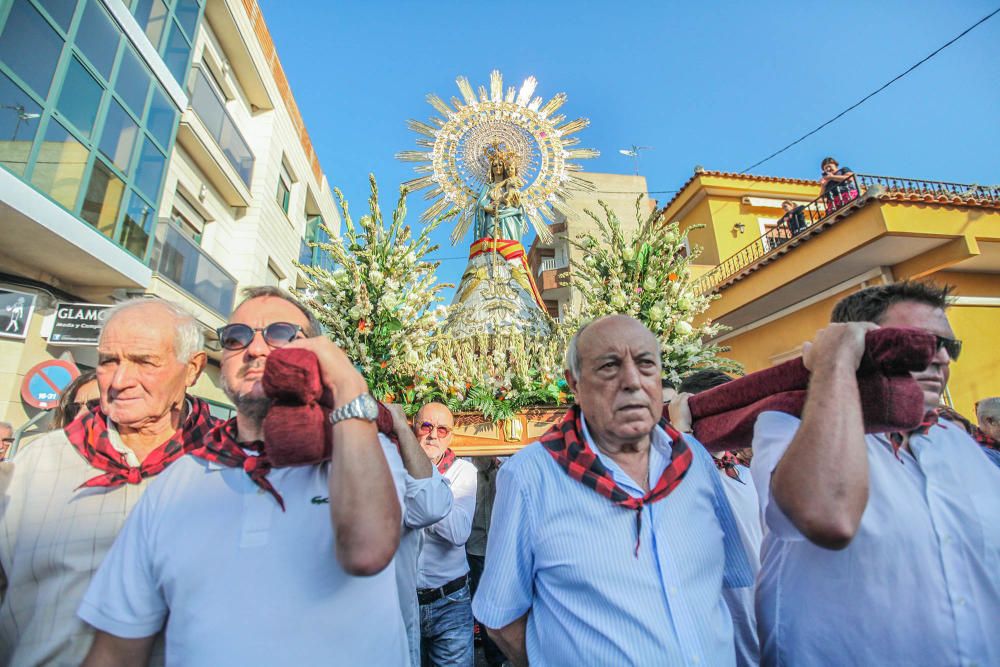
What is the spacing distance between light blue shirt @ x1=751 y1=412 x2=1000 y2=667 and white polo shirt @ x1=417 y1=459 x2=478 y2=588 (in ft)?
6.20

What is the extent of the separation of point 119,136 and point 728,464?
9.95 m

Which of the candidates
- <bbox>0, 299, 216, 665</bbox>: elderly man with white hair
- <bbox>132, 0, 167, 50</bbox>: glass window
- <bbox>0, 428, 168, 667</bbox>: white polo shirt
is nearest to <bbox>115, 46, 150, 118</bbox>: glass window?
<bbox>132, 0, 167, 50</bbox>: glass window

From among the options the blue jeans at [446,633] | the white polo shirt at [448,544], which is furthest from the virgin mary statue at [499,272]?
the blue jeans at [446,633]

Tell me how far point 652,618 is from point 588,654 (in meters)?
0.20

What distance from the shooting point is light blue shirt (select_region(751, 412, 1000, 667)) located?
1.21 metres

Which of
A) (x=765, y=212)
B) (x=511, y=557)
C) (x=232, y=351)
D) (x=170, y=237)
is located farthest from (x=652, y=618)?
(x=765, y=212)

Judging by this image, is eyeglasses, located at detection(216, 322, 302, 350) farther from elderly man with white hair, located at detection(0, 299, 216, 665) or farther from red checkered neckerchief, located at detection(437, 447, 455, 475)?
red checkered neckerchief, located at detection(437, 447, 455, 475)

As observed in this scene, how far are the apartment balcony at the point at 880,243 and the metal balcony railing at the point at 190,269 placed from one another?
10.1 meters

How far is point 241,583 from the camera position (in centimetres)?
116

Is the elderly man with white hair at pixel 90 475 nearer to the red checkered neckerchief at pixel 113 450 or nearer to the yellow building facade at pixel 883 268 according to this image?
the red checkered neckerchief at pixel 113 450

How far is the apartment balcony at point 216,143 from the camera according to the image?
416 inches

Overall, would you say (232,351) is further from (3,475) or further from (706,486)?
(706,486)

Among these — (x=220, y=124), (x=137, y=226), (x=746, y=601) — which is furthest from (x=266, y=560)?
(x=220, y=124)

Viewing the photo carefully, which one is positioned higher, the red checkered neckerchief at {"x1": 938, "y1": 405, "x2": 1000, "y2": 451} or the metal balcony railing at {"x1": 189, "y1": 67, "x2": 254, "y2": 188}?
the metal balcony railing at {"x1": 189, "y1": 67, "x2": 254, "y2": 188}
